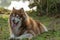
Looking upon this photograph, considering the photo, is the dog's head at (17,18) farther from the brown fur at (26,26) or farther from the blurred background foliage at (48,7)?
the blurred background foliage at (48,7)

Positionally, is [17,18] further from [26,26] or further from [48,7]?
[48,7]

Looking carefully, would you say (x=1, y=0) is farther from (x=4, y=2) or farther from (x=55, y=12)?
(x=55, y=12)

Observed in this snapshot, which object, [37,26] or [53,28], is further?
[53,28]

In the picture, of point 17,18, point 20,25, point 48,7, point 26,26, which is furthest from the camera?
point 48,7

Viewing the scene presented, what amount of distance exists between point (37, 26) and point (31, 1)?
15.3 ft

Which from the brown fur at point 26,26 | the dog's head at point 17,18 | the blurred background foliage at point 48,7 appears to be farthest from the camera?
the blurred background foliage at point 48,7

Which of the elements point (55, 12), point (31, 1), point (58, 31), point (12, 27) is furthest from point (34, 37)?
point (31, 1)

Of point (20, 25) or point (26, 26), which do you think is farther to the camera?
point (26, 26)

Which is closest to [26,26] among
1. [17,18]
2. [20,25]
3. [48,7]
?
[20,25]

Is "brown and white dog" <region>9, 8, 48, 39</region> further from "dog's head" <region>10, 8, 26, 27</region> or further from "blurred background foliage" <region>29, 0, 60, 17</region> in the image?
"blurred background foliage" <region>29, 0, 60, 17</region>

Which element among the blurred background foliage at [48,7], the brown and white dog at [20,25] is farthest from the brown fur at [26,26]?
the blurred background foliage at [48,7]

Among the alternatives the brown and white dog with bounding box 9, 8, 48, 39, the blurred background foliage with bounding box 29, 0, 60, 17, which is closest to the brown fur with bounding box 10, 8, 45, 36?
the brown and white dog with bounding box 9, 8, 48, 39

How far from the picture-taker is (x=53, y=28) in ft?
22.8

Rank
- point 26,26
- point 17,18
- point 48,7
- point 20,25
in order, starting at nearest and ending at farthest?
point 17,18
point 20,25
point 26,26
point 48,7
